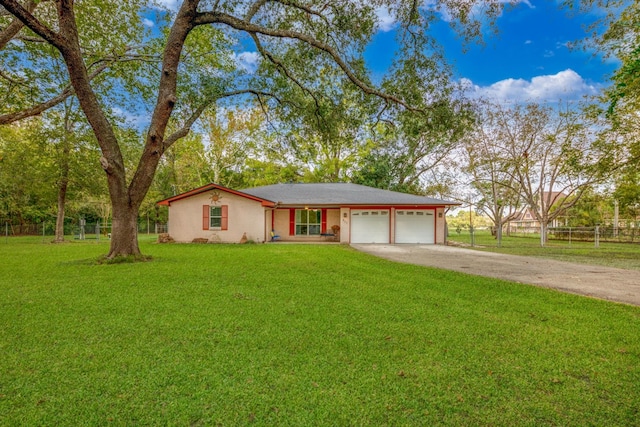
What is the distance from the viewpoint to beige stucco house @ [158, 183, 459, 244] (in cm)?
1625

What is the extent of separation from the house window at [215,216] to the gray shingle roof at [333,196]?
179 centimetres

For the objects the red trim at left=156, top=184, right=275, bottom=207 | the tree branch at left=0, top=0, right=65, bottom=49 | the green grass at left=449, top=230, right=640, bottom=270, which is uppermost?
the tree branch at left=0, top=0, right=65, bottom=49

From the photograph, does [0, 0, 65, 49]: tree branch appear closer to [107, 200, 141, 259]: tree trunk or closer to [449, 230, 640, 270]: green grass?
[107, 200, 141, 259]: tree trunk

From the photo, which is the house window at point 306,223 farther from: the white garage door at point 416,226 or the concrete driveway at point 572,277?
the concrete driveway at point 572,277

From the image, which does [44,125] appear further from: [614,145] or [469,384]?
[614,145]

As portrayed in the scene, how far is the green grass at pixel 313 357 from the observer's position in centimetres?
207

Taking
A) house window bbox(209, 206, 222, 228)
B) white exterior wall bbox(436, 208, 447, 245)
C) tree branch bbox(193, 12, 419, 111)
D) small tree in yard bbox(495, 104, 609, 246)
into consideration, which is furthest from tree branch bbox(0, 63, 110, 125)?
small tree in yard bbox(495, 104, 609, 246)

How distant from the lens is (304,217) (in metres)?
18.5

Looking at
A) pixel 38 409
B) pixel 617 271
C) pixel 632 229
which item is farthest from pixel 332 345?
pixel 632 229

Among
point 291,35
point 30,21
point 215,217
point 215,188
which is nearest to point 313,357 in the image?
point 291,35

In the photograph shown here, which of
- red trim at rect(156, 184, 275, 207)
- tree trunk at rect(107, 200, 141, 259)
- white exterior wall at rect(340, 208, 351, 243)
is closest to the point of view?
tree trunk at rect(107, 200, 141, 259)

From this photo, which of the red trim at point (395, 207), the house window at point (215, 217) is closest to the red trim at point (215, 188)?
the house window at point (215, 217)

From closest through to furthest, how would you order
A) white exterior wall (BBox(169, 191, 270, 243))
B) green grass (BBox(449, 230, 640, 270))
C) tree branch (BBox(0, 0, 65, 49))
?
tree branch (BBox(0, 0, 65, 49))
green grass (BBox(449, 230, 640, 270))
white exterior wall (BBox(169, 191, 270, 243))

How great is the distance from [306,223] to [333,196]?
2294 mm
